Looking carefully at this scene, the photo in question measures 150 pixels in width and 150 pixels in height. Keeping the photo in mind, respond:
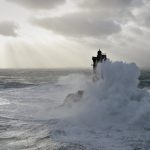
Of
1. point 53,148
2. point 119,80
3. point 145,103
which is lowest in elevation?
point 53,148

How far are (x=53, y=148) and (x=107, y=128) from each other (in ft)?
16.8

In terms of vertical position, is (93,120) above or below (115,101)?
below

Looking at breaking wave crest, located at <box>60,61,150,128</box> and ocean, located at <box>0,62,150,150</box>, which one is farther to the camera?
breaking wave crest, located at <box>60,61,150,128</box>

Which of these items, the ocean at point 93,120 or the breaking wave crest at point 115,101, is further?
the breaking wave crest at point 115,101

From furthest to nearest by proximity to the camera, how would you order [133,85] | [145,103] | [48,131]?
1. [133,85]
2. [145,103]
3. [48,131]

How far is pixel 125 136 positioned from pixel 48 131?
4871 mm

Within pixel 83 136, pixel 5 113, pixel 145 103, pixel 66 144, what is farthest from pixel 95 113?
pixel 5 113

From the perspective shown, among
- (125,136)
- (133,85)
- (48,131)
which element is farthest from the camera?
→ (133,85)

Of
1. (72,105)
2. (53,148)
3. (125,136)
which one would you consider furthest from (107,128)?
(72,105)

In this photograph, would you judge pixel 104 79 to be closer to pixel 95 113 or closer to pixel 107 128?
pixel 95 113

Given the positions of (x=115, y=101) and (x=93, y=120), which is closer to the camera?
(x=93, y=120)

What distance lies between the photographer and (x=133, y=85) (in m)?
25.0

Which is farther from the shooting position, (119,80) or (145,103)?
(119,80)

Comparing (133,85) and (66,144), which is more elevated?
(133,85)
